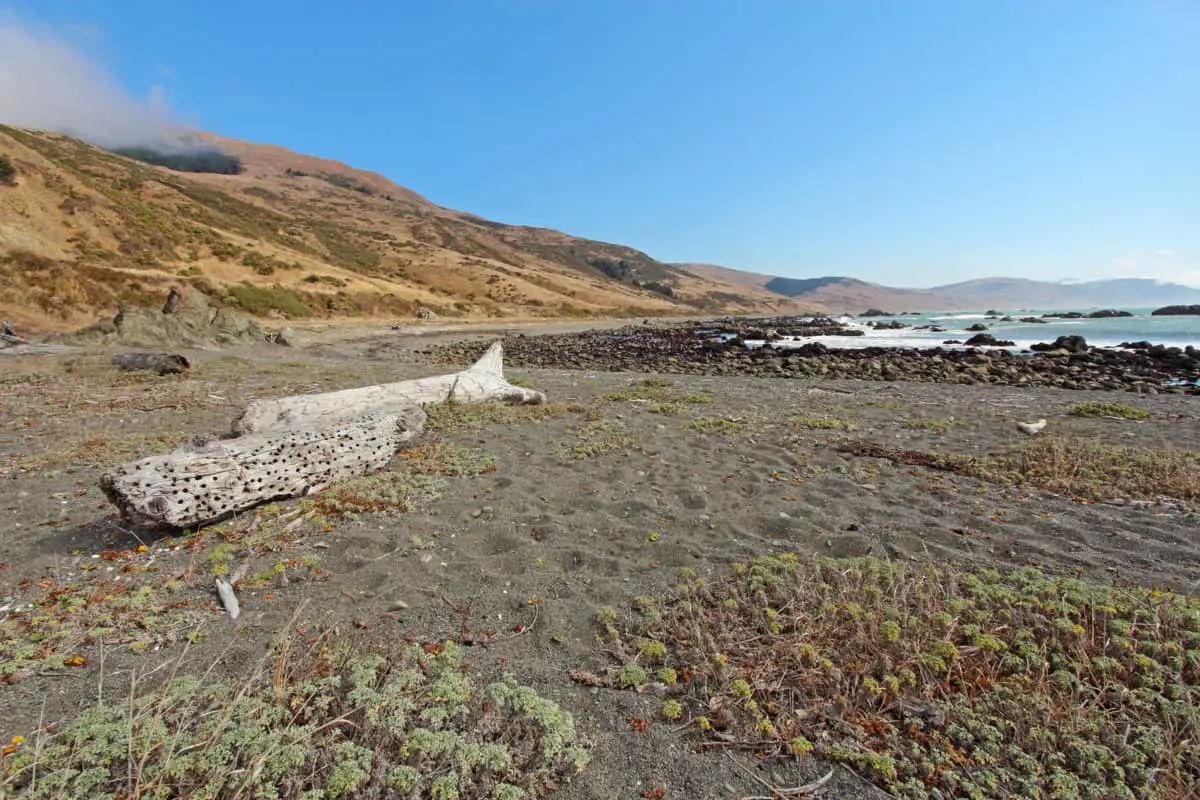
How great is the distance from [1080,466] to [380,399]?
38.0 ft

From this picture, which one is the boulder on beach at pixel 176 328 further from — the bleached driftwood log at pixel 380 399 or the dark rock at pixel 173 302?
the bleached driftwood log at pixel 380 399

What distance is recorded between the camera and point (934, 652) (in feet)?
11.5

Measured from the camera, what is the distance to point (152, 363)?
46.9 ft

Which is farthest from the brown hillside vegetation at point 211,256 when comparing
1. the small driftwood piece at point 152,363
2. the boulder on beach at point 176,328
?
the small driftwood piece at point 152,363

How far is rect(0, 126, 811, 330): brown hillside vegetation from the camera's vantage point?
89.7ft

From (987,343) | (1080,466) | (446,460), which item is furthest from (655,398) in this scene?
(987,343)

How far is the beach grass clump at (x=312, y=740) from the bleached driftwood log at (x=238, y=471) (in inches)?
98.5

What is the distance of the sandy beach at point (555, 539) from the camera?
3.28 m

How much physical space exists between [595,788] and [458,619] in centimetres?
176

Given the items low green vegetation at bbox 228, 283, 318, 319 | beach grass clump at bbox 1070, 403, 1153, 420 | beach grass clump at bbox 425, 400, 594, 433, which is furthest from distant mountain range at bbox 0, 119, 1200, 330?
beach grass clump at bbox 1070, 403, 1153, 420

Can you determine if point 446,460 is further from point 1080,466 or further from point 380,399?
point 1080,466

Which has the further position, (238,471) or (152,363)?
(152,363)

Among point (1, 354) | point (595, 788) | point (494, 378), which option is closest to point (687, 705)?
point (595, 788)

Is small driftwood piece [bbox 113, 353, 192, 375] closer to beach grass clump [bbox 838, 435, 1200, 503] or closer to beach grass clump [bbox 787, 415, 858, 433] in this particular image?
beach grass clump [bbox 787, 415, 858, 433]
